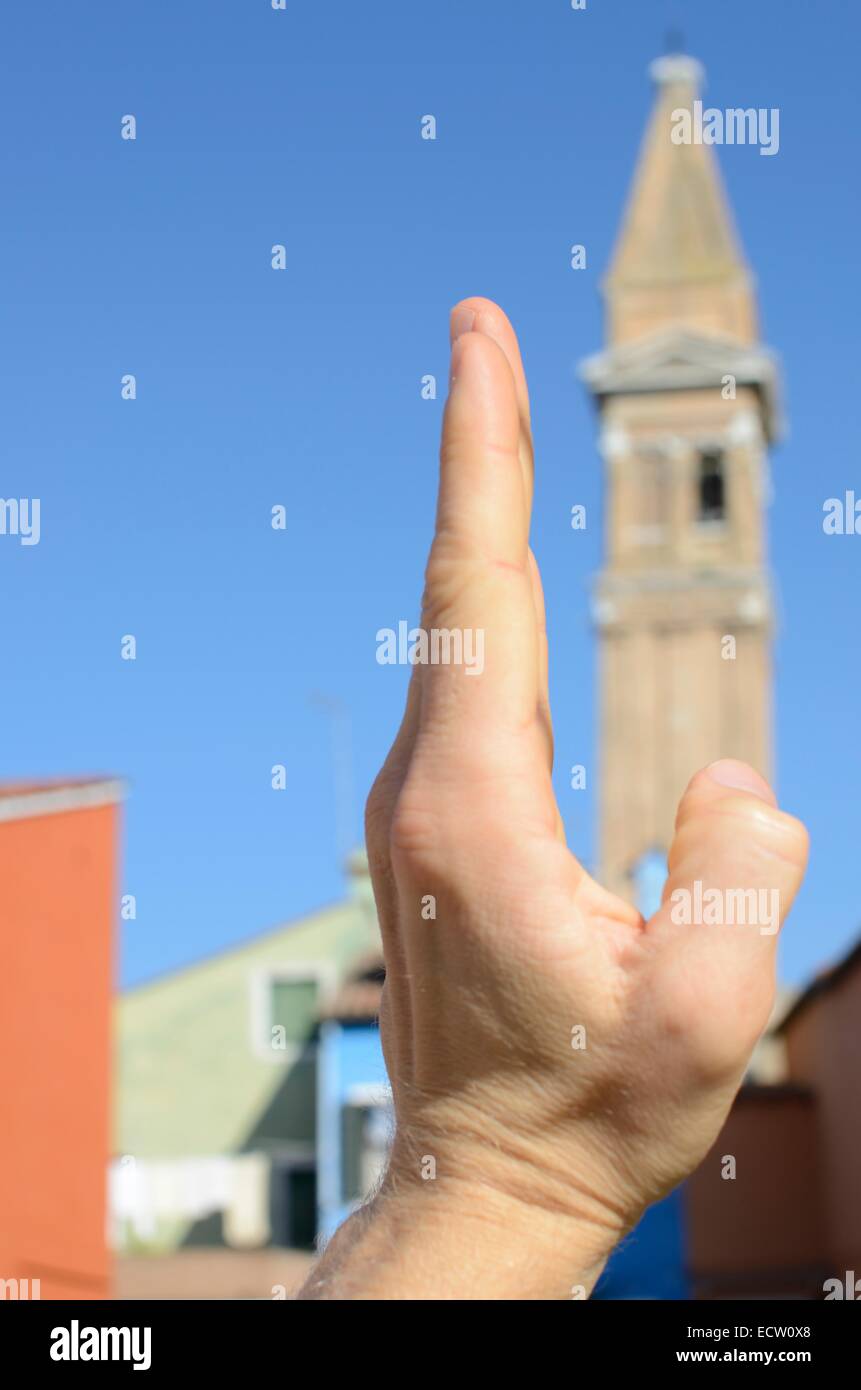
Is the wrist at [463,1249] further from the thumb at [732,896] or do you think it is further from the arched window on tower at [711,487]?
the arched window on tower at [711,487]

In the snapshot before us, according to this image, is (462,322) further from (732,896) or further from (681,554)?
(681,554)

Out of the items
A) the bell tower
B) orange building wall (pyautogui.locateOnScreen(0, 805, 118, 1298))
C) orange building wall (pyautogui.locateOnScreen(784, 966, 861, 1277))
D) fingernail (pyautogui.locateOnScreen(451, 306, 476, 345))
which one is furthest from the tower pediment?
fingernail (pyautogui.locateOnScreen(451, 306, 476, 345))

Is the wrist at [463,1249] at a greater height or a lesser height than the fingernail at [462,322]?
lesser

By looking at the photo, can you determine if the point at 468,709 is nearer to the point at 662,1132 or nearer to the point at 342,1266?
the point at 662,1132

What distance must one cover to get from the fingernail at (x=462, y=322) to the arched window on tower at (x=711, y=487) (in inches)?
1321

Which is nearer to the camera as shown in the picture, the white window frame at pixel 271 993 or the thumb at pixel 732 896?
the thumb at pixel 732 896

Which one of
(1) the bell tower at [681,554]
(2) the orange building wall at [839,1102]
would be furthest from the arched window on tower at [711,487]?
(2) the orange building wall at [839,1102]

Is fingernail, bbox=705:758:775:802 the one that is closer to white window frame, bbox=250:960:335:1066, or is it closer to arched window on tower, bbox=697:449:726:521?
white window frame, bbox=250:960:335:1066

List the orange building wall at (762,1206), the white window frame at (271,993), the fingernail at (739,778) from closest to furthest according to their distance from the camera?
1. the fingernail at (739,778)
2. the orange building wall at (762,1206)
3. the white window frame at (271,993)

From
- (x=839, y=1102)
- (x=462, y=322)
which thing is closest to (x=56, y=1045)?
(x=839, y=1102)

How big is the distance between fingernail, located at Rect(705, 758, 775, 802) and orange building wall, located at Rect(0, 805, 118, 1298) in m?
8.67

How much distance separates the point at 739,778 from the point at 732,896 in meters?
0.15

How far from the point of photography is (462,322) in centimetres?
183

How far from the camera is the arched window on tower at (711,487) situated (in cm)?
3494
